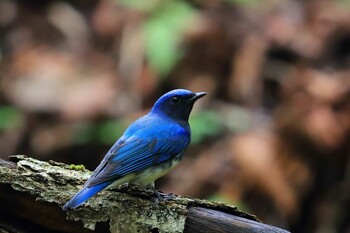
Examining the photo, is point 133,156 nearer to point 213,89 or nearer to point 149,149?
point 149,149

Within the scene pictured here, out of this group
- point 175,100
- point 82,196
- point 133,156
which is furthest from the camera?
point 175,100

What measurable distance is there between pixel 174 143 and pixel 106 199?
24.4 inches

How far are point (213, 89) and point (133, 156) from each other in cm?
367

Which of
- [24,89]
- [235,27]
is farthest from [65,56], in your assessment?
[235,27]

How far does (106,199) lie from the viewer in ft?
11.4

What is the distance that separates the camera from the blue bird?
11.3ft

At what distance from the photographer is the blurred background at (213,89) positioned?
21.0 ft

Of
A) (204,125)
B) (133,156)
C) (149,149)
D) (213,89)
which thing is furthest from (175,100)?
(213,89)

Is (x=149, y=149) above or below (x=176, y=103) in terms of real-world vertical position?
below

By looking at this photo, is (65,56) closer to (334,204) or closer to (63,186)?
(334,204)

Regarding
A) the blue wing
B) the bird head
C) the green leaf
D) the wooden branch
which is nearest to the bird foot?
the wooden branch

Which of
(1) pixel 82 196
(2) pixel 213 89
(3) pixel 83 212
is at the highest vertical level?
(2) pixel 213 89

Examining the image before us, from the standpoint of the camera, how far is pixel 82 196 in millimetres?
3193

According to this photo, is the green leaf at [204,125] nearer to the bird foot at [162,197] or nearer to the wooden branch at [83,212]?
the bird foot at [162,197]
